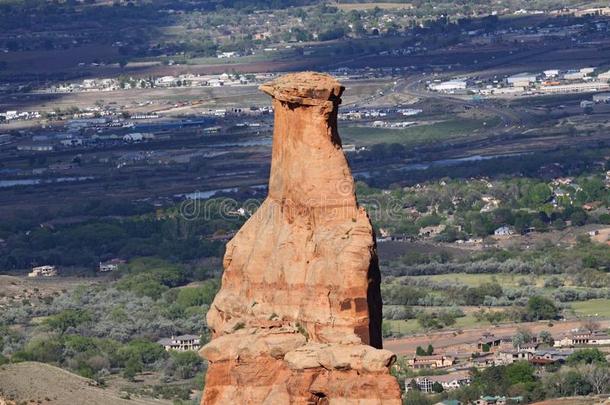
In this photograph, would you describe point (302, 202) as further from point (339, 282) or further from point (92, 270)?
point (92, 270)

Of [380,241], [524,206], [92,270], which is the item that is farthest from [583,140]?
[92,270]

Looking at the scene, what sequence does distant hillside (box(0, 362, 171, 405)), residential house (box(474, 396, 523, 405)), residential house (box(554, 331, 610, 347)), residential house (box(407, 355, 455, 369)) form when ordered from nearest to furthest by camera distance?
distant hillside (box(0, 362, 171, 405)) < residential house (box(474, 396, 523, 405)) < residential house (box(407, 355, 455, 369)) < residential house (box(554, 331, 610, 347))

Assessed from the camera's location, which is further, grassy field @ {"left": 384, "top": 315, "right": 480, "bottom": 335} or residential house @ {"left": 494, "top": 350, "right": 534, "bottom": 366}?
grassy field @ {"left": 384, "top": 315, "right": 480, "bottom": 335}

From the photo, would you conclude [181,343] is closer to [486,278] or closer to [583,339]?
[583,339]

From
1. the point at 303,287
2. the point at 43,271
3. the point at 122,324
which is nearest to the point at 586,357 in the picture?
the point at 122,324

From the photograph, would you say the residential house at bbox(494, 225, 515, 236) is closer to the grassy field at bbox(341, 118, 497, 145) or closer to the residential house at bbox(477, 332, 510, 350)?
the residential house at bbox(477, 332, 510, 350)

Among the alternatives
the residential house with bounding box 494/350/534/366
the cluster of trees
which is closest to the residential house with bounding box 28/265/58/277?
the cluster of trees

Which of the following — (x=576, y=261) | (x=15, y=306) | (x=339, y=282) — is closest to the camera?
(x=339, y=282)
